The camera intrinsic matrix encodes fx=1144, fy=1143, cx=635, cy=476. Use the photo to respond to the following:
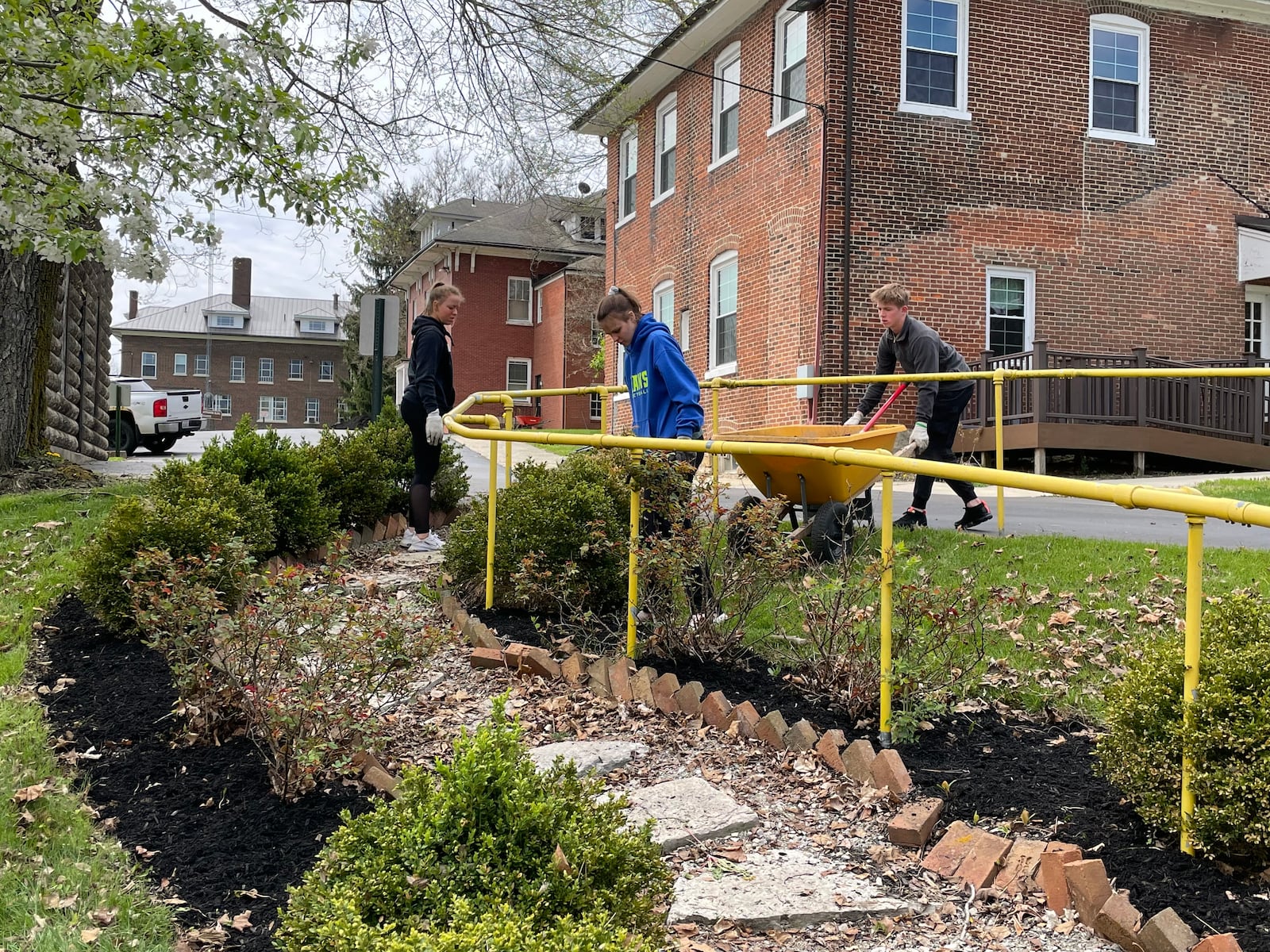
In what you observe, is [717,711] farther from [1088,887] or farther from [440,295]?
[440,295]

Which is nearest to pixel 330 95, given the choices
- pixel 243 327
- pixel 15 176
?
pixel 15 176

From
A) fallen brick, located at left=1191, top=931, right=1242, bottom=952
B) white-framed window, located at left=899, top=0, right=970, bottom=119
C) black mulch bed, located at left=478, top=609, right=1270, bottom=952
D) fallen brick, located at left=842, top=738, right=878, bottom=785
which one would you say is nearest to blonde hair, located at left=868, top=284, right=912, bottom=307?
black mulch bed, located at left=478, top=609, right=1270, bottom=952

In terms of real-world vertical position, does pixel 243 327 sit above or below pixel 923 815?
above

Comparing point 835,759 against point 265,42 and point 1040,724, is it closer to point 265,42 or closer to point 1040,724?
point 1040,724

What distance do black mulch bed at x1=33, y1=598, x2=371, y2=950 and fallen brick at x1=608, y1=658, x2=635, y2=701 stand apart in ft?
4.54

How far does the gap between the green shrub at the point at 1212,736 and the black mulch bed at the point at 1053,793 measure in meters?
0.10

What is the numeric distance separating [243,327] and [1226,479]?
2971 inches

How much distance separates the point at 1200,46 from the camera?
18.7 m

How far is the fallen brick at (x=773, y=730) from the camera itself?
13.9ft

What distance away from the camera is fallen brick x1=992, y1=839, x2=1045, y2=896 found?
3.15m

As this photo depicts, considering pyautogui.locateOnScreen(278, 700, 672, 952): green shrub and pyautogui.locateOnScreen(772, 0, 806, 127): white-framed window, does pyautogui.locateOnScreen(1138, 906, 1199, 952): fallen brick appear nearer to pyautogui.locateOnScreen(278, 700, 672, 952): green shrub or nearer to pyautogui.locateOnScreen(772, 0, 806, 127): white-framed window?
pyautogui.locateOnScreen(278, 700, 672, 952): green shrub

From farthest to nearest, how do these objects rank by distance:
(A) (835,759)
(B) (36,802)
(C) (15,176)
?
(C) (15,176) < (A) (835,759) < (B) (36,802)

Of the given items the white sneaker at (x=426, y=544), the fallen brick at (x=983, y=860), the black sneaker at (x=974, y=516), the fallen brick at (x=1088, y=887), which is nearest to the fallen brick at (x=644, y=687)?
the fallen brick at (x=983, y=860)

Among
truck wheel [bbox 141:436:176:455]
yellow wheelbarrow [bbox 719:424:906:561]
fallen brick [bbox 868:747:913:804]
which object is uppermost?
truck wheel [bbox 141:436:176:455]
